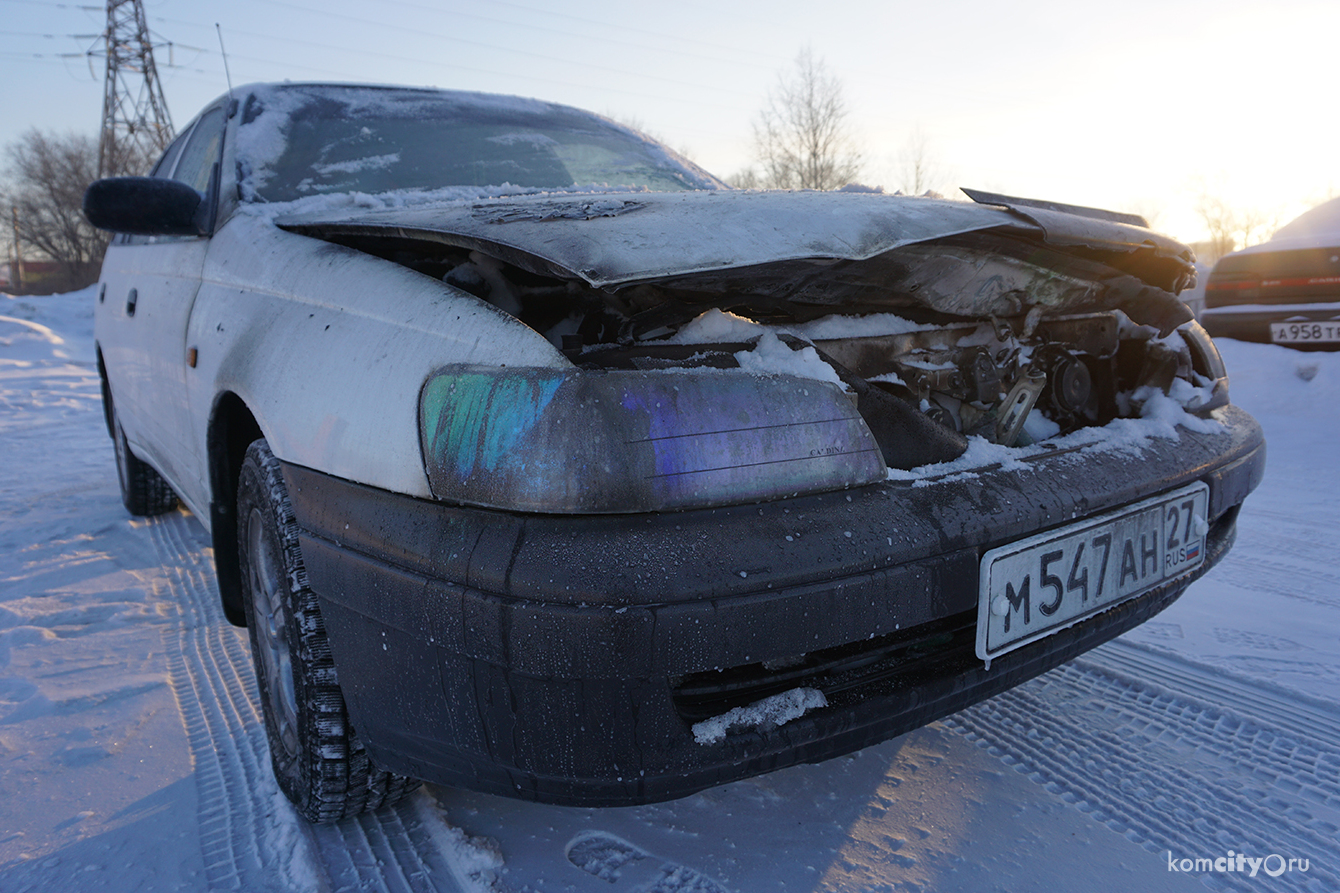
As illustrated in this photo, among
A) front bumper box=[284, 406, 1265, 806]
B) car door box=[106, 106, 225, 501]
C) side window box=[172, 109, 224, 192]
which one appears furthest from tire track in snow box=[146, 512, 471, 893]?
side window box=[172, 109, 224, 192]

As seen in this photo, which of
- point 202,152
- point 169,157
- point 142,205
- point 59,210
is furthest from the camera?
point 59,210

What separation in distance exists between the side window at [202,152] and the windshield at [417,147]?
152 millimetres

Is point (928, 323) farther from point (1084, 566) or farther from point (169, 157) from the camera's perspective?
point (169, 157)

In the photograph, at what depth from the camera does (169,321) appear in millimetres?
2260

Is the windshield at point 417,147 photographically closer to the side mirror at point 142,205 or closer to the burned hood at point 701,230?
the side mirror at point 142,205

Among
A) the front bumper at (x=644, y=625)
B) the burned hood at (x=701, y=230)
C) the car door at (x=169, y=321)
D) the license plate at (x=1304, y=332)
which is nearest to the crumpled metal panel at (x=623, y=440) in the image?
the front bumper at (x=644, y=625)

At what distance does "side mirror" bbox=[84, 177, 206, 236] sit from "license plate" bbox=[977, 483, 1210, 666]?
Answer: 2.09 meters

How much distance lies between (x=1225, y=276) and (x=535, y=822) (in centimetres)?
697

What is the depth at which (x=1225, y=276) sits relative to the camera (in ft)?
20.3

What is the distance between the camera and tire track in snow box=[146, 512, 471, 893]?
1.36 m

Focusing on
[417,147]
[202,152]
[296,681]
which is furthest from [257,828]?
[202,152]

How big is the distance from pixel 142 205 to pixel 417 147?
75cm

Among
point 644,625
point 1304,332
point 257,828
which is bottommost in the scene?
point 257,828

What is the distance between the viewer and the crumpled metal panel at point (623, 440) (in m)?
0.96
